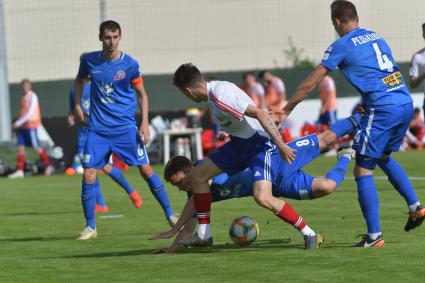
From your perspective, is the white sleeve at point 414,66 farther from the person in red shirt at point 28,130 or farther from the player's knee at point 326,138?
the person in red shirt at point 28,130

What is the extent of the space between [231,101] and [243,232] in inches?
56.7

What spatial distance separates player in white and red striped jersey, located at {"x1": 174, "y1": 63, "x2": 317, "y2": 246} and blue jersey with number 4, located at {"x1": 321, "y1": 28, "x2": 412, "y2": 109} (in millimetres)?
806

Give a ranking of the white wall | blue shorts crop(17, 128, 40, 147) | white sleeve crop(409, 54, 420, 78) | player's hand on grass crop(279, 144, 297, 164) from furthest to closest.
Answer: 1. the white wall
2. blue shorts crop(17, 128, 40, 147)
3. white sleeve crop(409, 54, 420, 78)
4. player's hand on grass crop(279, 144, 297, 164)

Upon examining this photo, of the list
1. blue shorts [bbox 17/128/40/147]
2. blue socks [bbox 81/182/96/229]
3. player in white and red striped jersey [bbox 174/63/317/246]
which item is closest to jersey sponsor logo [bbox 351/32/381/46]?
player in white and red striped jersey [bbox 174/63/317/246]

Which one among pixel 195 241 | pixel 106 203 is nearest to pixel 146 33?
pixel 106 203

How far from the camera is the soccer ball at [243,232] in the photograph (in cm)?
1023

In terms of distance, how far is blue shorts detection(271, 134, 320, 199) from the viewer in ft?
32.7

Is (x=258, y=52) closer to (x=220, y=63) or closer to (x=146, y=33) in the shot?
(x=220, y=63)

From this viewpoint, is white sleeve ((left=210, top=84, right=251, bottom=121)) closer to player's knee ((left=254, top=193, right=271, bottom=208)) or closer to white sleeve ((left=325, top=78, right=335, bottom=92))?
player's knee ((left=254, top=193, right=271, bottom=208))

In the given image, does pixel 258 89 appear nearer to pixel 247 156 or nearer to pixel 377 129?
pixel 247 156

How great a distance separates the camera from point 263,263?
356 inches

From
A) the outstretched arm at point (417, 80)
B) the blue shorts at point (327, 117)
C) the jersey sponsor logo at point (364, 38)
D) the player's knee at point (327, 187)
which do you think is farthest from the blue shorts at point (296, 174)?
the blue shorts at point (327, 117)

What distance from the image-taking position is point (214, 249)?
1027 centimetres

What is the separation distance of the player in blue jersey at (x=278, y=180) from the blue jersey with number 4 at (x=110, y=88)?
2.19 m
